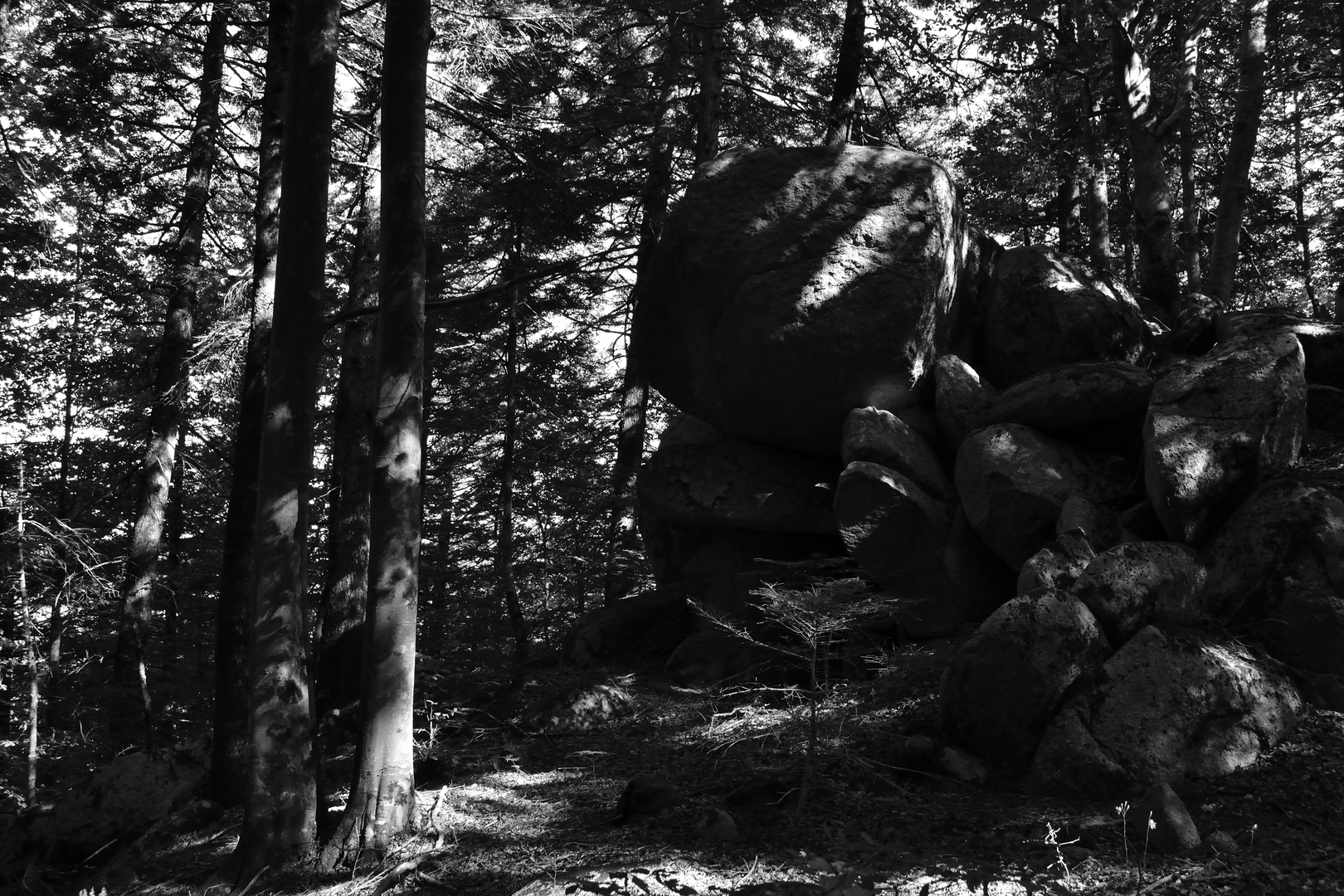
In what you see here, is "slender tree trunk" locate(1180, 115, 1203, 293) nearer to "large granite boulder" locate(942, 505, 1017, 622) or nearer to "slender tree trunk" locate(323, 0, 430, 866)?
"large granite boulder" locate(942, 505, 1017, 622)

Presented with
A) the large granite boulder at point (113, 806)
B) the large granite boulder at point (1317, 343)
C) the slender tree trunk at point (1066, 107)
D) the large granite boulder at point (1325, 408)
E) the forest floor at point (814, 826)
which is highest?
the slender tree trunk at point (1066, 107)

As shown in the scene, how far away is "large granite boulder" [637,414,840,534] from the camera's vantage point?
9.99m

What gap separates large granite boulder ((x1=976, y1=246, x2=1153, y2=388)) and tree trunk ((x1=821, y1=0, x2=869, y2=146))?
10.8 feet

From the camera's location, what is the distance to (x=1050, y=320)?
9.57 m

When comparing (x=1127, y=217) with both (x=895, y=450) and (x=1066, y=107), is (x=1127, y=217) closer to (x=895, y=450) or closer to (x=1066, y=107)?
(x=1066, y=107)

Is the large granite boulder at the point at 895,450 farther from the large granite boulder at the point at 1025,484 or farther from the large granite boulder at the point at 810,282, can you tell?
the large granite boulder at the point at 1025,484

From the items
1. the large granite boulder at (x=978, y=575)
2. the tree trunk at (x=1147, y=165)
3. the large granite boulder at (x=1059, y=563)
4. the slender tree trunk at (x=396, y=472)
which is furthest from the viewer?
the tree trunk at (x=1147, y=165)

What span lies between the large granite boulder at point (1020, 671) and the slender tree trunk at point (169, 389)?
9579mm

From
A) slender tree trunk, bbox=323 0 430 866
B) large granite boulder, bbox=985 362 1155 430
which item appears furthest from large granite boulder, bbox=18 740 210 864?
large granite boulder, bbox=985 362 1155 430

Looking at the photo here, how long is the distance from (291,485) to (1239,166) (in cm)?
1181

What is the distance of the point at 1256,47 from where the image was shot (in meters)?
11.3

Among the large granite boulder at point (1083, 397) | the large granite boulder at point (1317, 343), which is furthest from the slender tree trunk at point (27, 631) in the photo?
the large granite boulder at point (1317, 343)

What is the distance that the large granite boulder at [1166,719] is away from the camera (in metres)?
5.49

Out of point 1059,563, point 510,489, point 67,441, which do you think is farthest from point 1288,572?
point 67,441
